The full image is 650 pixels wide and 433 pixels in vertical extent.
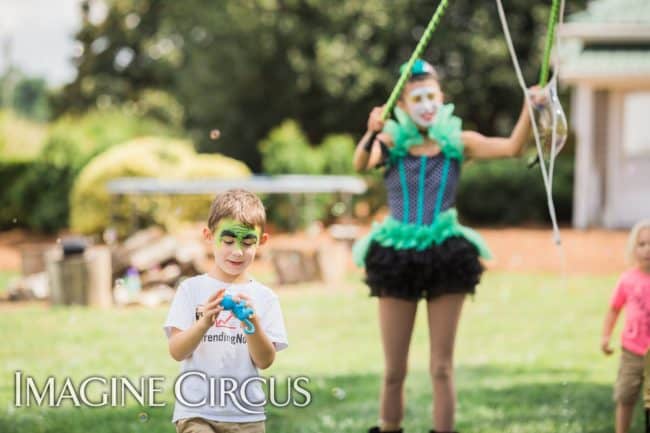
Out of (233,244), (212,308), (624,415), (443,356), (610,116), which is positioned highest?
(610,116)

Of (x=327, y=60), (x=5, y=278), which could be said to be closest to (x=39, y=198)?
(x=5, y=278)

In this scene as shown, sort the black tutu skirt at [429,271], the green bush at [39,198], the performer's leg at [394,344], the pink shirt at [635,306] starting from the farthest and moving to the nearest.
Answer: the green bush at [39,198] → the pink shirt at [635,306] → the performer's leg at [394,344] → the black tutu skirt at [429,271]

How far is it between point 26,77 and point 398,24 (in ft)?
295

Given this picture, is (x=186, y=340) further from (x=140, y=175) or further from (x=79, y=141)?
(x=79, y=141)

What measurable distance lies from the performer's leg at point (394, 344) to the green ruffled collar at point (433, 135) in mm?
586

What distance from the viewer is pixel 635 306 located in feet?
13.9

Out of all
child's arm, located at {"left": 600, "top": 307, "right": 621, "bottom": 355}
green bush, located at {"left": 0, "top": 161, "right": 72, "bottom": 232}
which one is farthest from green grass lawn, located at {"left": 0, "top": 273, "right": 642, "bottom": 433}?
green bush, located at {"left": 0, "top": 161, "right": 72, "bottom": 232}

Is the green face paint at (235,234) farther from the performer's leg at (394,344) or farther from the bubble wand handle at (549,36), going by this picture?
the bubble wand handle at (549,36)

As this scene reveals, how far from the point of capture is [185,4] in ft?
80.9

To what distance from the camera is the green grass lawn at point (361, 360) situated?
16.3 feet

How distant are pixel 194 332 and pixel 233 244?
279 millimetres

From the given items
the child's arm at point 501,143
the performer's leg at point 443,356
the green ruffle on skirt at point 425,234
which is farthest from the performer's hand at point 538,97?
the performer's leg at point 443,356

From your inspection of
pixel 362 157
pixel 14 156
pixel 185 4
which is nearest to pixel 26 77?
pixel 185 4

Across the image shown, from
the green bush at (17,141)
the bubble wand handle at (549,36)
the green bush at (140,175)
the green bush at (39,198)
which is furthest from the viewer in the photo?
the green bush at (17,141)
